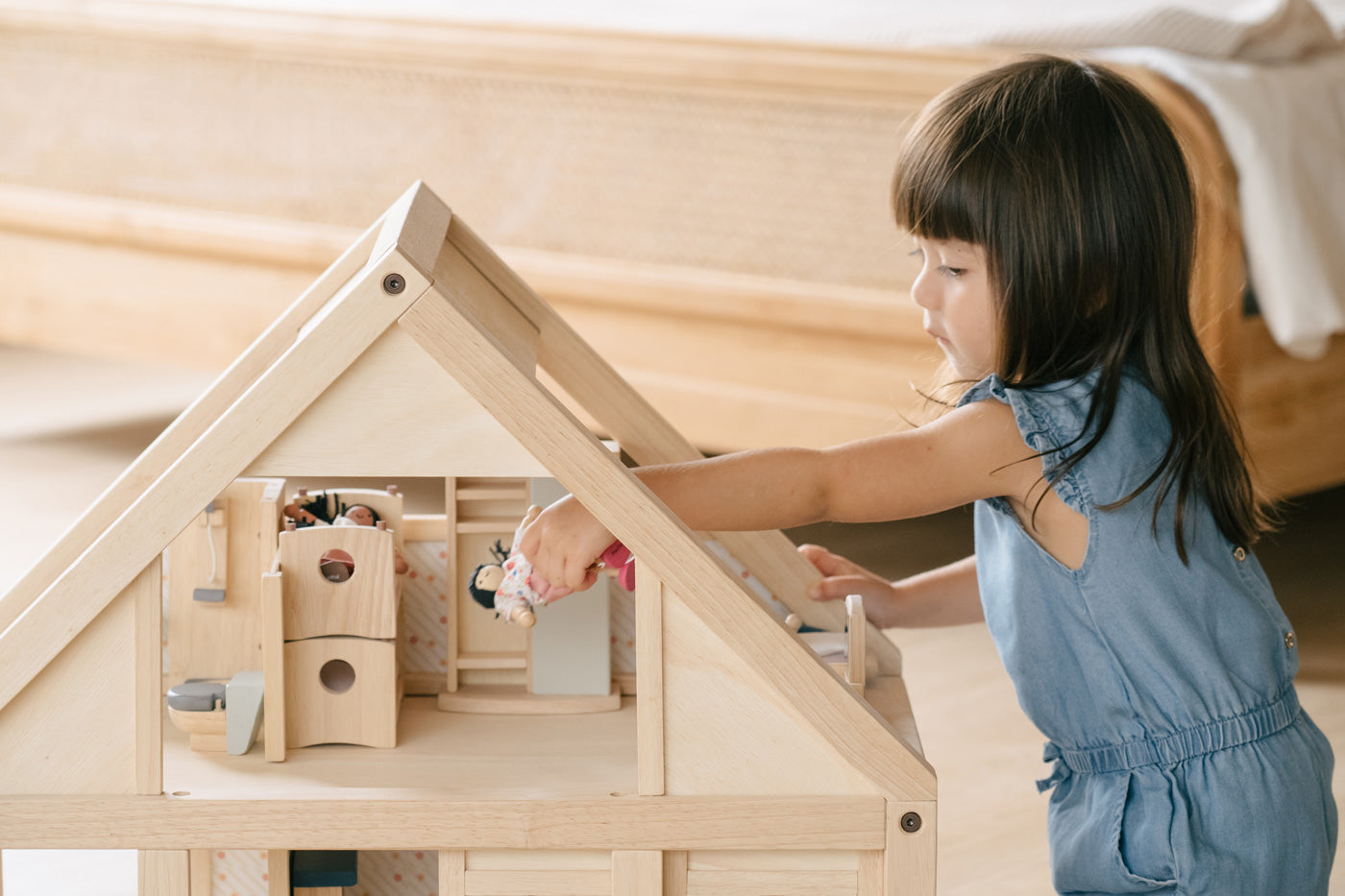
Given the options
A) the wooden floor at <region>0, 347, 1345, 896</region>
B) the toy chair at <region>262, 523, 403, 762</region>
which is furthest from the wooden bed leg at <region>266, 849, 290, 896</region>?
the wooden floor at <region>0, 347, 1345, 896</region>

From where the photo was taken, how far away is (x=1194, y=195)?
85 cm

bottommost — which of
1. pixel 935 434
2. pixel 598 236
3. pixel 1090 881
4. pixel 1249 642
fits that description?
pixel 1090 881

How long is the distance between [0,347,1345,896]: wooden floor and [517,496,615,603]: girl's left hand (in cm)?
65

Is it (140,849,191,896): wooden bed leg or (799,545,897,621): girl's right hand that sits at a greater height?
(799,545,897,621): girl's right hand

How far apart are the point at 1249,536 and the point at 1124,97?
0.26 m

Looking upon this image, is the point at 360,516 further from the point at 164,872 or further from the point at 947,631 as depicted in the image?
the point at 947,631

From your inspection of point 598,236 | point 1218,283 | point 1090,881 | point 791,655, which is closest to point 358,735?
point 791,655

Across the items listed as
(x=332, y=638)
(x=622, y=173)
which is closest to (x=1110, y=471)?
(x=332, y=638)

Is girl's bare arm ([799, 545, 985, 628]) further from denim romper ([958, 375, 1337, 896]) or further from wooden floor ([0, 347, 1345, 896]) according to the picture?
wooden floor ([0, 347, 1345, 896])

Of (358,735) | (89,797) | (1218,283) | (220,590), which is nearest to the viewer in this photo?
(89,797)

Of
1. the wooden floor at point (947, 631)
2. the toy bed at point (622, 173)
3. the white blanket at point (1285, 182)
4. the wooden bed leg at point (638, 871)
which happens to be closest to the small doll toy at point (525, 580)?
the wooden bed leg at point (638, 871)

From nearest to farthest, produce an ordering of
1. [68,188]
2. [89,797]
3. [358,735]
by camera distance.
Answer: [89,797]
[358,735]
[68,188]

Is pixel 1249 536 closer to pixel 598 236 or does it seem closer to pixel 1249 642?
pixel 1249 642

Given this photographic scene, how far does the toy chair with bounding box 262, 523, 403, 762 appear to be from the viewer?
784 mm
